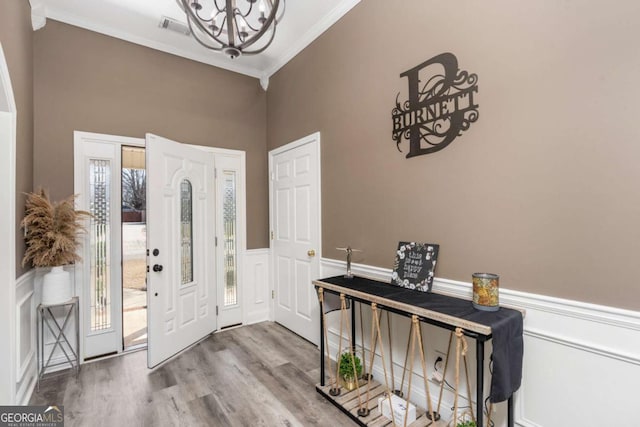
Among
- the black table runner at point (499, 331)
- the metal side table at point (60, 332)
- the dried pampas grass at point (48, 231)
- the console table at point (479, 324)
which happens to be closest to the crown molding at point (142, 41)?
the dried pampas grass at point (48, 231)

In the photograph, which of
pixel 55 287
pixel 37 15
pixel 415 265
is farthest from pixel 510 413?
pixel 37 15

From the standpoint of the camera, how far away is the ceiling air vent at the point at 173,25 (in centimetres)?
286

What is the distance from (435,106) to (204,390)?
8.85 feet

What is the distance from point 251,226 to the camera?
3.82 m

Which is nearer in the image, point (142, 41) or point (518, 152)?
point (518, 152)

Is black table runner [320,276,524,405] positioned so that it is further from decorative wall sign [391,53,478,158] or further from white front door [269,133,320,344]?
white front door [269,133,320,344]

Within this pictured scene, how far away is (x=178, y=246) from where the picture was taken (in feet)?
9.85

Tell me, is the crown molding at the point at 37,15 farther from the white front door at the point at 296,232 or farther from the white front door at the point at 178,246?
the white front door at the point at 296,232

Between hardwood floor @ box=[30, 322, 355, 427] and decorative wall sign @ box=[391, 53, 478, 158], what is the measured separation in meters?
1.97

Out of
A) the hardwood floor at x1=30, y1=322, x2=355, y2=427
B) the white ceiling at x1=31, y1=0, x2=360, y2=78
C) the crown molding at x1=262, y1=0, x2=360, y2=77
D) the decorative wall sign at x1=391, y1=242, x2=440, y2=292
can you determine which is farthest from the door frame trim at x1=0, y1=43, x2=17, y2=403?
the decorative wall sign at x1=391, y1=242, x2=440, y2=292

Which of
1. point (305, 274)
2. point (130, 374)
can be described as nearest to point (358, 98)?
point (305, 274)

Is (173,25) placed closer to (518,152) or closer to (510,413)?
(518,152)

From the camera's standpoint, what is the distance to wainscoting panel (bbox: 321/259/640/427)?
130cm

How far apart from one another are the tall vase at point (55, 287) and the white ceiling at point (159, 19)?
7.40 ft
